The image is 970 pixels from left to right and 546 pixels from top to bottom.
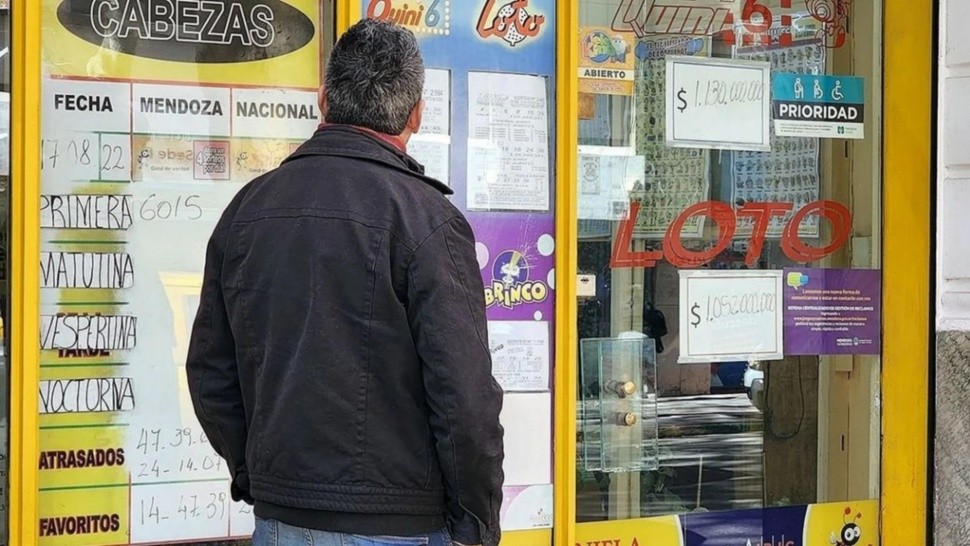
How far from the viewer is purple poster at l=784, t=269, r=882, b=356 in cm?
438

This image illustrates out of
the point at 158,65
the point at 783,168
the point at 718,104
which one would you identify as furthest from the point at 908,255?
the point at 158,65

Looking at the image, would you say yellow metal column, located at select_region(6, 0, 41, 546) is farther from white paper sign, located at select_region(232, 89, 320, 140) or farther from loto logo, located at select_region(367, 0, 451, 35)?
loto logo, located at select_region(367, 0, 451, 35)

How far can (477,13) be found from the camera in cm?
401

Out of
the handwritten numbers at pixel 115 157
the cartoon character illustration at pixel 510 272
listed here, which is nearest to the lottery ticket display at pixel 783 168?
the cartoon character illustration at pixel 510 272

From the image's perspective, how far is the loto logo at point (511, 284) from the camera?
4008mm

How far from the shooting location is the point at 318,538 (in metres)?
2.39

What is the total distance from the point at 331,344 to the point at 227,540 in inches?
69.3

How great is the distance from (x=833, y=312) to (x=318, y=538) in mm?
2660

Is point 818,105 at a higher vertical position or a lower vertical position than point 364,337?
higher

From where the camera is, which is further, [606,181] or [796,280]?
[796,280]

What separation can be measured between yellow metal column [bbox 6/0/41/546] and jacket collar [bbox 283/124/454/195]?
4.90ft

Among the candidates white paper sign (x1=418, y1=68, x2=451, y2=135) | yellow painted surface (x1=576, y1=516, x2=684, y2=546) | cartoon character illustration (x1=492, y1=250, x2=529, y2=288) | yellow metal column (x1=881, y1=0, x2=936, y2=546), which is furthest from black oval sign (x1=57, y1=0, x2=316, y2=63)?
yellow metal column (x1=881, y1=0, x2=936, y2=546)

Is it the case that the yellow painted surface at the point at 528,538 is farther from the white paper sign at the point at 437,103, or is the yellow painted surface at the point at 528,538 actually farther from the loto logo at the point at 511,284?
the white paper sign at the point at 437,103

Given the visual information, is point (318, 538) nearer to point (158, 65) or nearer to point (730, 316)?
point (158, 65)
